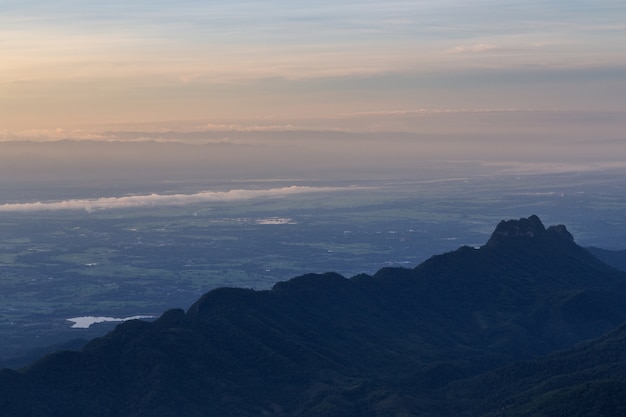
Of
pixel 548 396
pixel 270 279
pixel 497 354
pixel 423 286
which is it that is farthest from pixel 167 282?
pixel 548 396

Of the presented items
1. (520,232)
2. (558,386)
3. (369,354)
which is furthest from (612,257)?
(558,386)

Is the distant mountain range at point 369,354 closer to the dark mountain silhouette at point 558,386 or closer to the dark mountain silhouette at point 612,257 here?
the dark mountain silhouette at point 558,386

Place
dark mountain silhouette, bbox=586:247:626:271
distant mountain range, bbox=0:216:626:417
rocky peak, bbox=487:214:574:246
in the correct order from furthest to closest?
dark mountain silhouette, bbox=586:247:626:271
rocky peak, bbox=487:214:574:246
distant mountain range, bbox=0:216:626:417

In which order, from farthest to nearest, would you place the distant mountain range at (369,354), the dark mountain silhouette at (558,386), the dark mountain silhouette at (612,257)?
the dark mountain silhouette at (612,257) → the distant mountain range at (369,354) → the dark mountain silhouette at (558,386)

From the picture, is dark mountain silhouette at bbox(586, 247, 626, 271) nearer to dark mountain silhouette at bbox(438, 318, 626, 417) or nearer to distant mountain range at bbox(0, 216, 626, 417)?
distant mountain range at bbox(0, 216, 626, 417)

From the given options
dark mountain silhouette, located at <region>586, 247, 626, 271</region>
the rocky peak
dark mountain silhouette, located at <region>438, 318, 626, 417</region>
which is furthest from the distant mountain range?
dark mountain silhouette, located at <region>586, 247, 626, 271</region>

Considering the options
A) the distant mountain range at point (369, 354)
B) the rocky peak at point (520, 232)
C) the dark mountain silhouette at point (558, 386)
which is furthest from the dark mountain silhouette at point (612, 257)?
the dark mountain silhouette at point (558, 386)

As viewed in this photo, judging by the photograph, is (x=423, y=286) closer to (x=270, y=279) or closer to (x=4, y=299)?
(x=270, y=279)

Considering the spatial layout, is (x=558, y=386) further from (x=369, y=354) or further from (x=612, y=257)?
(x=612, y=257)

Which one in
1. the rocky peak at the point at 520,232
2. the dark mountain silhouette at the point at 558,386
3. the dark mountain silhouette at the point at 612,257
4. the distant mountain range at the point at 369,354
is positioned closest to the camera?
the dark mountain silhouette at the point at 558,386
